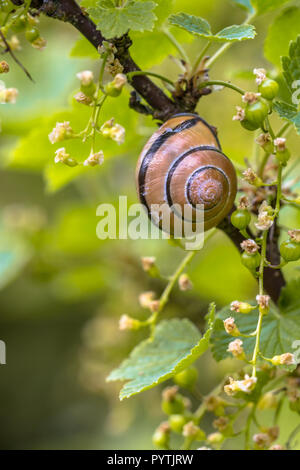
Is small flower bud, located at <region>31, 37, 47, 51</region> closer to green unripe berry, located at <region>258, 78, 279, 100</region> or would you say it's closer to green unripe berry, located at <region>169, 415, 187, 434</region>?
green unripe berry, located at <region>258, 78, 279, 100</region>

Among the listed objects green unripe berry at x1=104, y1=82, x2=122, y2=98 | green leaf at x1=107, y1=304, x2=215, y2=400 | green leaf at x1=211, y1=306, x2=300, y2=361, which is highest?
green unripe berry at x1=104, y1=82, x2=122, y2=98

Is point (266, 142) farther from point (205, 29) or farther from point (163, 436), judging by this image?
point (163, 436)

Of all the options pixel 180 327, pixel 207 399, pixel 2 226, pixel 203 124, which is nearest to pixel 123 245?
pixel 2 226

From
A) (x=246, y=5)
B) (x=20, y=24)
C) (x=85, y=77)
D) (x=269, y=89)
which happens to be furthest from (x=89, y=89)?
(x=246, y=5)

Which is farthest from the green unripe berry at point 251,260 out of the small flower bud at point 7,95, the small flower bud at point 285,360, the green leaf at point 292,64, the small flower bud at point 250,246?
the small flower bud at point 7,95

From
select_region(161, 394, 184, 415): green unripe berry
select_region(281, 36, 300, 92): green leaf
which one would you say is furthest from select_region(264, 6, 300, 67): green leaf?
select_region(161, 394, 184, 415): green unripe berry

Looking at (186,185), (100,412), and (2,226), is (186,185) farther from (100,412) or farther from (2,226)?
(100,412)
